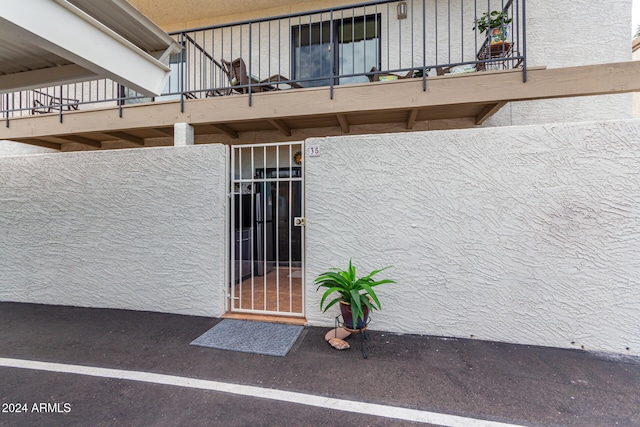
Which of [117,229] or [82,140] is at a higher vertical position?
[82,140]

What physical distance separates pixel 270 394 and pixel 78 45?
123 inches

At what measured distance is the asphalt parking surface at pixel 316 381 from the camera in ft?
7.16

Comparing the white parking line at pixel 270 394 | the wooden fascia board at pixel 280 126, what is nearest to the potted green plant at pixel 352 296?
the white parking line at pixel 270 394

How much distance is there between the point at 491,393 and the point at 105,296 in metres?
5.08

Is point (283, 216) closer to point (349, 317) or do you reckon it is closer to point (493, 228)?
point (349, 317)

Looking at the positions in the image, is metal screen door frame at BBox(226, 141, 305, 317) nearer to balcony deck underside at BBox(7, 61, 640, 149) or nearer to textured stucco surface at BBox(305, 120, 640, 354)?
balcony deck underside at BBox(7, 61, 640, 149)

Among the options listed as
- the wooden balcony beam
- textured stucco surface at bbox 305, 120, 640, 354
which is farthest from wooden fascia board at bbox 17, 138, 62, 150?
textured stucco surface at bbox 305, 120, 640, 354

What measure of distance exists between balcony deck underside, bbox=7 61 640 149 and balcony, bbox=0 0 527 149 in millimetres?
15

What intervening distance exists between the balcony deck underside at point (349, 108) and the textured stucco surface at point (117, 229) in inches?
29.2

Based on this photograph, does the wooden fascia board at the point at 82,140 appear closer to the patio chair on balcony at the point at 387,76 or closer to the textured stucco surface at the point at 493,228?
the textured stucco surface at the point at 493,228

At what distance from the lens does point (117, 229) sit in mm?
4336

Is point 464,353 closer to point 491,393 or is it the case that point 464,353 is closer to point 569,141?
point 491,393

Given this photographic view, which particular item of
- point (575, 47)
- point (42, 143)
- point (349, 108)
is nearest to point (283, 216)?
point (349, 108)

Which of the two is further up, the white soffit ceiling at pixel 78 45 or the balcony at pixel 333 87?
the balcony at pixel 333 87
